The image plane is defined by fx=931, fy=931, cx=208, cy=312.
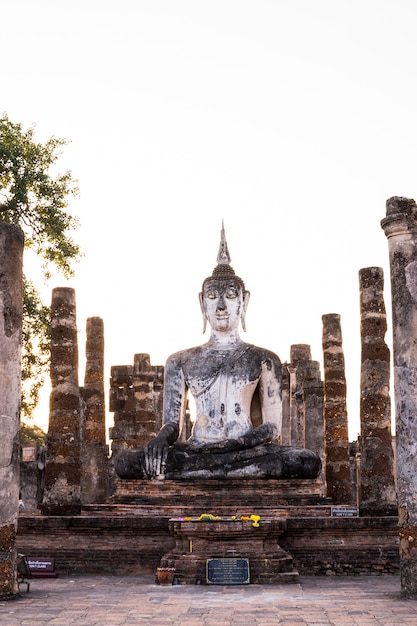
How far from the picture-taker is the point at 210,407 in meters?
15.6

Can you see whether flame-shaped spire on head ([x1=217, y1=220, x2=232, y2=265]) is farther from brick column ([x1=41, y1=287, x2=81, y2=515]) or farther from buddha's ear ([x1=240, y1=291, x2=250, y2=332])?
brick column ([x1=41, y1=287, x2=81, y2=515])

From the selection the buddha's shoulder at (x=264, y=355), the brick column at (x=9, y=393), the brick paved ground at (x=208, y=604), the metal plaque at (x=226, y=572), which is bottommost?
the brick paved ground at (x=208, y=604)

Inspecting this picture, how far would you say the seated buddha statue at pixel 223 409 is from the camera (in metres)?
14.2

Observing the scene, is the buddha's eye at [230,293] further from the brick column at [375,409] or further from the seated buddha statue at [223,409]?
the brick column at [375,409]

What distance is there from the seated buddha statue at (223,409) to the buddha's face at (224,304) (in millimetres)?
17

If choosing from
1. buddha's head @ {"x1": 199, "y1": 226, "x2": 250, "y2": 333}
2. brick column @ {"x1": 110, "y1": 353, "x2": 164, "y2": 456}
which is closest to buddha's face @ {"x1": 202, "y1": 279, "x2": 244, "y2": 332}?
buddha's head @ {"x1": 199, "y1": 226, "x2": 250, "y2": 333}

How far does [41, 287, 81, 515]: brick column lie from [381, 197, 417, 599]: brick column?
7.86m

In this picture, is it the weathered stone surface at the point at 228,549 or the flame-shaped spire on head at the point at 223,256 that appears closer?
A: the weathered stone surface at the point at 228,549

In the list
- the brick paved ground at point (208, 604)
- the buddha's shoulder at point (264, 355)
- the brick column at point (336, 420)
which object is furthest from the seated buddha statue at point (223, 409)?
the brick column at point (336, 420)

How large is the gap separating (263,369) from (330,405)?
15.5 ft

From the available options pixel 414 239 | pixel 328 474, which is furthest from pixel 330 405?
pixel 414 239

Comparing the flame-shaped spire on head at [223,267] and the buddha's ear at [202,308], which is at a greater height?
the flame-shaped spire on head at [223,267]

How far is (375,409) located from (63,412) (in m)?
5.45

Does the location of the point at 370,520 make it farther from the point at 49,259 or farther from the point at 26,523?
the point at 49,259
